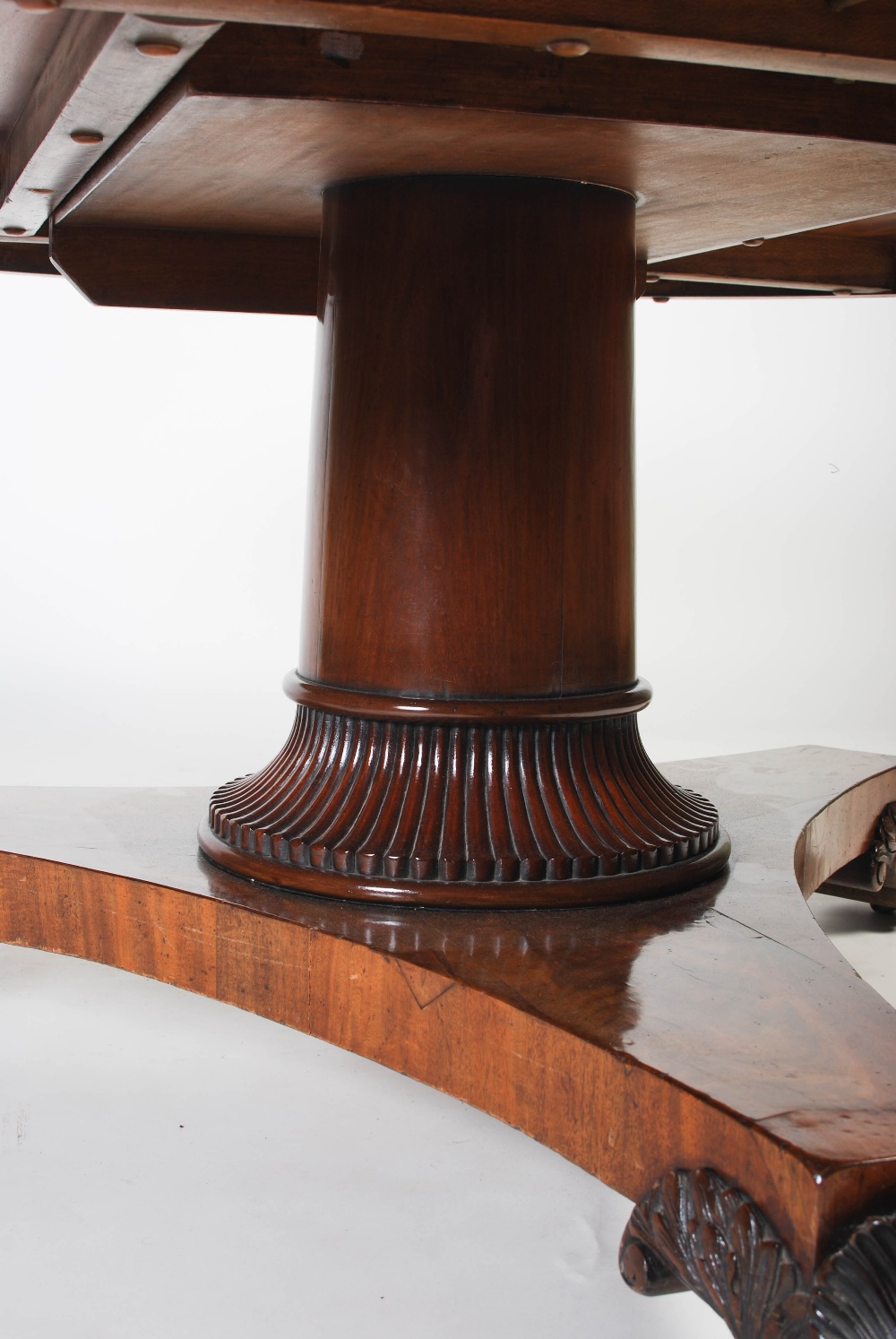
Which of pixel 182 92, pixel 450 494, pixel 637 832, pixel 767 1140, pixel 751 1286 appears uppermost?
pixel 182 92

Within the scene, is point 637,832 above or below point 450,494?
below

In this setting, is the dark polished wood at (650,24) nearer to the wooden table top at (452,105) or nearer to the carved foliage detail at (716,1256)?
the wooden table top at (452,105)

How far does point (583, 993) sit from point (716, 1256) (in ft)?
1.00

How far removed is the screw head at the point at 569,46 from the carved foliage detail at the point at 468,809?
77 cm

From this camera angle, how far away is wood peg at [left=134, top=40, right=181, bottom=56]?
1.17 m

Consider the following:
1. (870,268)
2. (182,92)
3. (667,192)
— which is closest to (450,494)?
(667,192)

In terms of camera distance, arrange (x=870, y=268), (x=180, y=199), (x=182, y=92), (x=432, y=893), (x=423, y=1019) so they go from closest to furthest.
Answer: (x=182, y=92)
(x=423, y=1019)
(x=432, y=893)
(x=180, y=199)
(x=870, y=268)

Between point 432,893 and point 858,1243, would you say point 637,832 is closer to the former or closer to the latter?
point 432,893

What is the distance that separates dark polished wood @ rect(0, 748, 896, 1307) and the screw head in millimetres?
805

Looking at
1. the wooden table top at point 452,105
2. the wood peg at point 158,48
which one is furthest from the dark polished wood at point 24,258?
the wood peg at point 158,48

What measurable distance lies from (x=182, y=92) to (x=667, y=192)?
2.09 ft

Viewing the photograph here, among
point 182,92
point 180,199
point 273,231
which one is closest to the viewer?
point 182,92

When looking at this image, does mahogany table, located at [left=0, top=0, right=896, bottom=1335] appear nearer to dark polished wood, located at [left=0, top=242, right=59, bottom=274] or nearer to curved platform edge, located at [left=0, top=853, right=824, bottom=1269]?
curved platform edge, located at [left=0, top=853, right=824, bottom=1269]

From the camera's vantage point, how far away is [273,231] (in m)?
2.13
